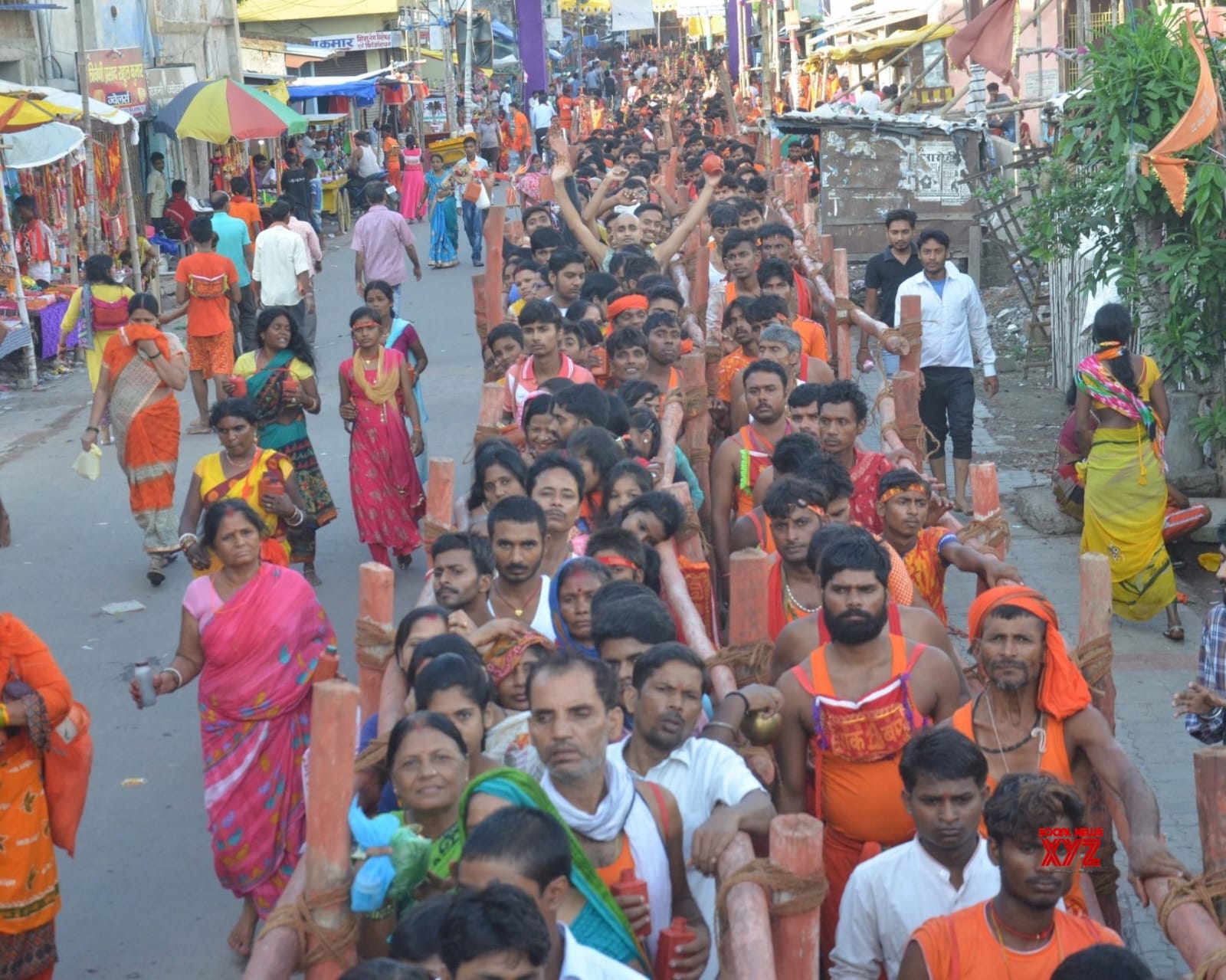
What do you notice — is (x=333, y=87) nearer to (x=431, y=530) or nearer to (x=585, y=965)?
(x=431, y=530)

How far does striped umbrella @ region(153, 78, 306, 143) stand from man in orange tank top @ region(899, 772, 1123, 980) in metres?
16.7

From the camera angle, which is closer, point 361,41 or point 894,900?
point 894,900

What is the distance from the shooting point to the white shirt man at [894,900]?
3.74 meters

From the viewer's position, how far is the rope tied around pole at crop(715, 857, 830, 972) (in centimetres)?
333

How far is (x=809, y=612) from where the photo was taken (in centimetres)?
531

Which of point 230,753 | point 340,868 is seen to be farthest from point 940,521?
point 340,868

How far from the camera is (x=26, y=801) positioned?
4.94 metres

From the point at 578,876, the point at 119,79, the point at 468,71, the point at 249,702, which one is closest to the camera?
the point at 578,876

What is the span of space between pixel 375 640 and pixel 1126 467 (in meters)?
4.59

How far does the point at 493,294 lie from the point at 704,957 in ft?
23.9

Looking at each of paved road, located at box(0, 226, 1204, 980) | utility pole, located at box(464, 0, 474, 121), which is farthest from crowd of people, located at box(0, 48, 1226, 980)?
utility pole, located at box(464, 0, 474, 121)

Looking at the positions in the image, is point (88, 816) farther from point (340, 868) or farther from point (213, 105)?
point (213, 105)

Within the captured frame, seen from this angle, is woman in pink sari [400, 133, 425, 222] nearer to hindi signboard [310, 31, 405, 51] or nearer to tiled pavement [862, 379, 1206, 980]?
hindi signboard [310, 31, 405, 51]

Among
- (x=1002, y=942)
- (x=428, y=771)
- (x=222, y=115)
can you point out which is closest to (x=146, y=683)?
(x=428, y=771)
